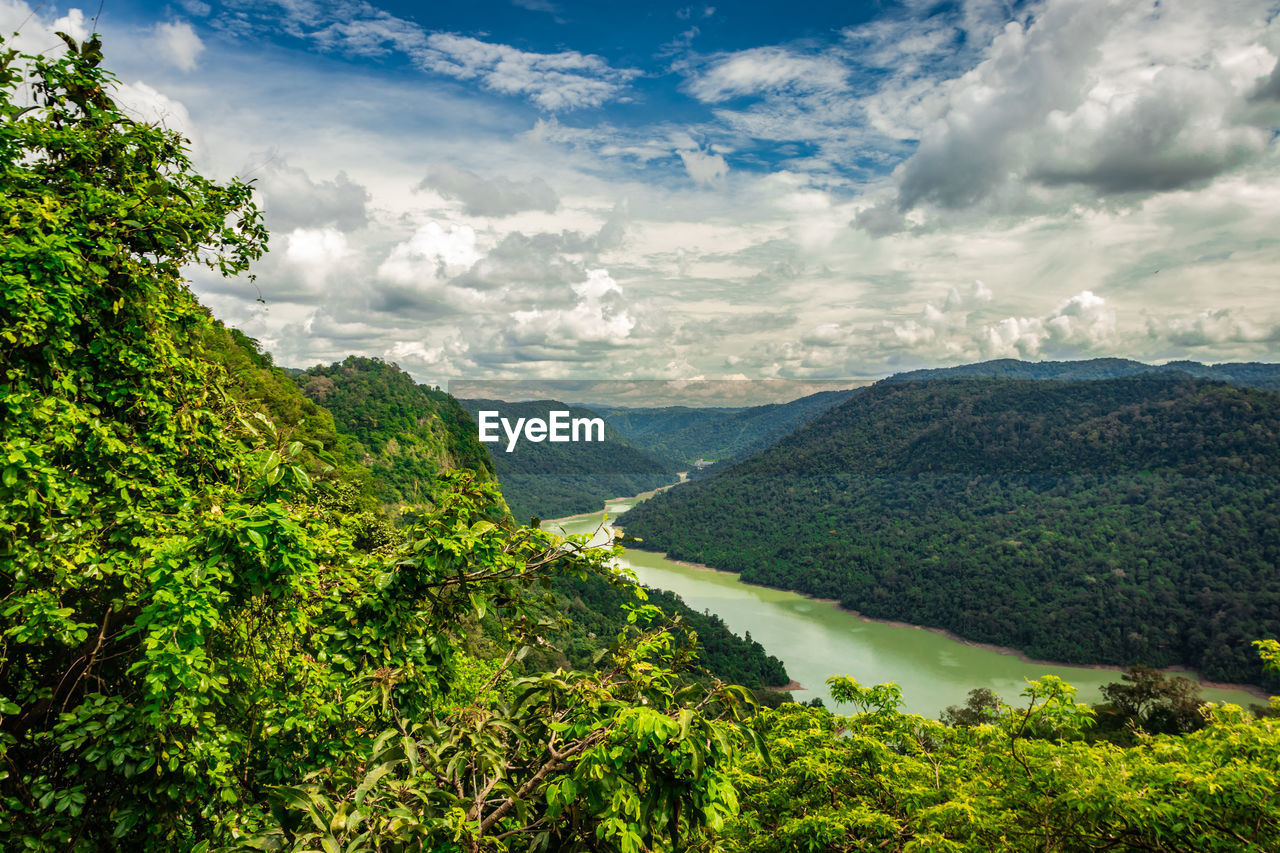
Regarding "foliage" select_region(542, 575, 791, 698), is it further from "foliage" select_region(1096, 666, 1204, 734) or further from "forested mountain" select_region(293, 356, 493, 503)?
"foliage" select_region(1096, 666, 1204, 734)

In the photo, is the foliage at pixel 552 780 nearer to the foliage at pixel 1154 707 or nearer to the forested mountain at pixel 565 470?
the foliage at pixel 1154 707

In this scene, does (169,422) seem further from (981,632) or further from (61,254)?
(981,632)

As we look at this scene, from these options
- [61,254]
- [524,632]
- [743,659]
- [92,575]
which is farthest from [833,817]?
[743,659]

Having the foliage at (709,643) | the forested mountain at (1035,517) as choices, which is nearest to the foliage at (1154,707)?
the foliage at (709,643)

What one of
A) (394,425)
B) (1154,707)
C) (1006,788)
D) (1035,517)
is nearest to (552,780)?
(1006,788)

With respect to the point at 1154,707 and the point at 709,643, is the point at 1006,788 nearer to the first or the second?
the point at 1154,707

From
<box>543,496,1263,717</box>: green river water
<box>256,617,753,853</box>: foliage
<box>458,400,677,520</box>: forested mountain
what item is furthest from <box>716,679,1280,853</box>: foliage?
<box>458,400,677,520</box>: forested mountain
